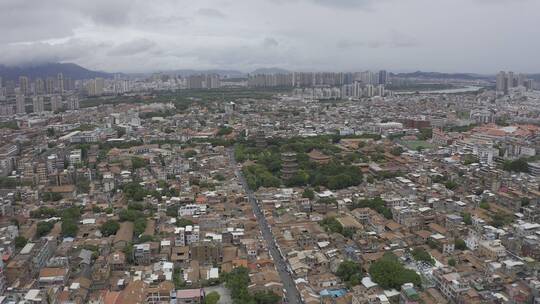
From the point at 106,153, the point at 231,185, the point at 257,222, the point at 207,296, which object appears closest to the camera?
the point at 207,296

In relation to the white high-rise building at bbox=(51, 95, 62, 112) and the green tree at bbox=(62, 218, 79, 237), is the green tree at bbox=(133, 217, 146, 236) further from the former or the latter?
the white high-rise building at bbox=(51, 95, 62, 112)

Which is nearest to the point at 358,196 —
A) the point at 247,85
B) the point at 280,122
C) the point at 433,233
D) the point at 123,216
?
the point at 433,233

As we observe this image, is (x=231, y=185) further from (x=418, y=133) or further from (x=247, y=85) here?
(x=247, y=85)

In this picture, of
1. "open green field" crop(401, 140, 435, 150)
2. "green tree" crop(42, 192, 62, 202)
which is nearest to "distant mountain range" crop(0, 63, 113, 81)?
"green tree" crop(42, 192, 62, 202)

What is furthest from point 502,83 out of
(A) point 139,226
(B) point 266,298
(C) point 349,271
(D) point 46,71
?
(D) point 46,71

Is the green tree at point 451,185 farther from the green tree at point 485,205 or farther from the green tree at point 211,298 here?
the green tree at point 211,298

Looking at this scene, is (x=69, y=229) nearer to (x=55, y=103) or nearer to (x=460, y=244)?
(x=460, y=244)
